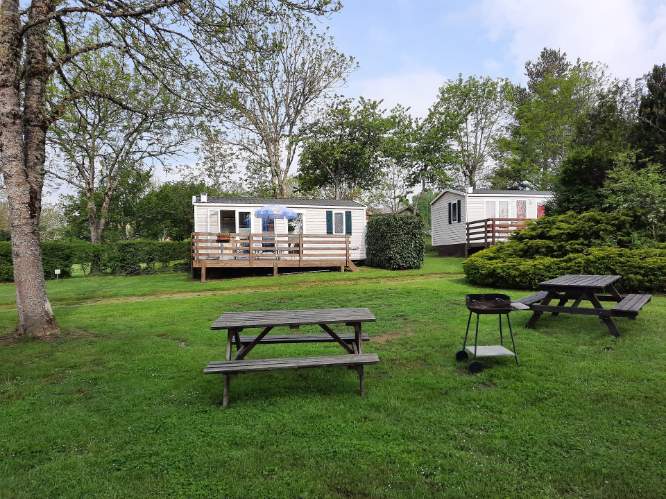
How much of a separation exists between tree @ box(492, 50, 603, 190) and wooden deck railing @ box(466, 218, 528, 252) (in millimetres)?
14720

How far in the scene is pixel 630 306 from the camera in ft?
16.4

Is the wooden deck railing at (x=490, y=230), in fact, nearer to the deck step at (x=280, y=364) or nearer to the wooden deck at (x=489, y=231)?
the wooden deck at (x=489, y=231)

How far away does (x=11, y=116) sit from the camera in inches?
234

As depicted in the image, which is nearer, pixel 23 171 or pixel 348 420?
pixel 348 420

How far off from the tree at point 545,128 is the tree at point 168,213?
25123 mm

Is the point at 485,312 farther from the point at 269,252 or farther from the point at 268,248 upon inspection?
the point at 269,252

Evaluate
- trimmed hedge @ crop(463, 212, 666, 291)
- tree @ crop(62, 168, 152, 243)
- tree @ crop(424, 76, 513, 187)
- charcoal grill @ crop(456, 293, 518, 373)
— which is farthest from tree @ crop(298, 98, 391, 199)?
charcoal grill @ crop(456, 293, 518, 373)

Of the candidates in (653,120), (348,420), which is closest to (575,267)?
(653,120)

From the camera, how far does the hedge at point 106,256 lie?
16922 mm

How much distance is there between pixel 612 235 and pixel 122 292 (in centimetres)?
1389

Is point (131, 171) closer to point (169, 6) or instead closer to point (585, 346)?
point (169, 6)

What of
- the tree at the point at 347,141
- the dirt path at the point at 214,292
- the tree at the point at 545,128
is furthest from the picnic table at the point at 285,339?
the tree at the point at 545,128

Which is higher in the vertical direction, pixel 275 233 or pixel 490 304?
pixel 275 233

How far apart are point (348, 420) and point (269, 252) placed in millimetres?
13876
